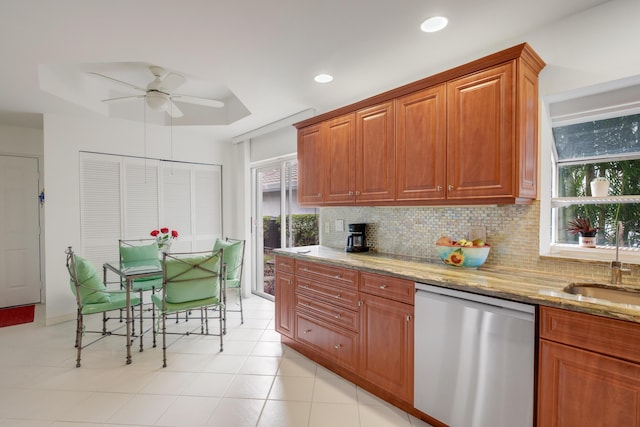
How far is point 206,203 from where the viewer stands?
5.04 meters

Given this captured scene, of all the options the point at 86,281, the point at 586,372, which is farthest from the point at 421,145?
the point at 86,281

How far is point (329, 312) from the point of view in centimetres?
261

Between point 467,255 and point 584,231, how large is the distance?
0.76 m

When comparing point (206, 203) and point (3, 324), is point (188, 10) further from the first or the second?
point (3, 324)

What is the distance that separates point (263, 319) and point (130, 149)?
2950 millimetres

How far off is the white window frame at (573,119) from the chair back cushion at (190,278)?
104 inches

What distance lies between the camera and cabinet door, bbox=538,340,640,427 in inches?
50.3

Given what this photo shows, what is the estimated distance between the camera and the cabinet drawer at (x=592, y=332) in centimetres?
126

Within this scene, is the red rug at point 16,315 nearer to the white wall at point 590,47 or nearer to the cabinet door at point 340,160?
the cabinet door at point 340,160

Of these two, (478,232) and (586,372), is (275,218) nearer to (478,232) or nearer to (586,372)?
(478,232)

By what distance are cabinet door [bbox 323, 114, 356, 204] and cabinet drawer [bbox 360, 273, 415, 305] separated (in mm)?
824

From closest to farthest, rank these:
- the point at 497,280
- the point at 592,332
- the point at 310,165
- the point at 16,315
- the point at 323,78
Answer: the point at 592,332
the point at 497,280
the point at 323,78
the point at 310,165
the point at 16,315

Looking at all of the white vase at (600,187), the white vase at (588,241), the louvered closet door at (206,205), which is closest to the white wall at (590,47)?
the white vase at (600,187)

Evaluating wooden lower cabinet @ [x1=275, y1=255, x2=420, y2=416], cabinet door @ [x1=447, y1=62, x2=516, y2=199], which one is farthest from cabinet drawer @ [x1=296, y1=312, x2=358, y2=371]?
cabinet door @ [x1=447, y1=62, x2=516, y2=199]
